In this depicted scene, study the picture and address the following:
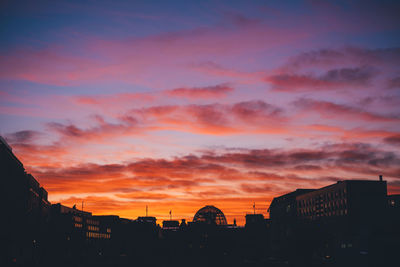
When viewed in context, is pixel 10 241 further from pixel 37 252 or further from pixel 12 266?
pixel 37 252

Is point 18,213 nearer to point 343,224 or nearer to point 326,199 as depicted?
point 343,224

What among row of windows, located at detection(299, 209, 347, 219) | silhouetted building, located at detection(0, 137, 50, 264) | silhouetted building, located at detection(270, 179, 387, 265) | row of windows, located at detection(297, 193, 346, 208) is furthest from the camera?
row of windows, located at detection(297, 193, 346, 208)

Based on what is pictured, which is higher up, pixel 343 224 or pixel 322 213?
pixel 322 213

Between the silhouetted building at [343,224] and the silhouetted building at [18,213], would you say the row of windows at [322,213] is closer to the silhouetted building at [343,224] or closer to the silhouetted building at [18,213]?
the silhouetted building at [343,224]

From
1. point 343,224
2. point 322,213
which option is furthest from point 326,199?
point 343,224

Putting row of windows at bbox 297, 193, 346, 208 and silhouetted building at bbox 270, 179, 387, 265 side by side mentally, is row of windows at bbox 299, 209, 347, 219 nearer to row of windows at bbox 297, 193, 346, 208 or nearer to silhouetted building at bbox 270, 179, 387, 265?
silhouetted building at bbox 270, 179, 387, 265

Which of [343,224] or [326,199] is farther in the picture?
[326,199]

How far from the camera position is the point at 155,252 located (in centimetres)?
18062

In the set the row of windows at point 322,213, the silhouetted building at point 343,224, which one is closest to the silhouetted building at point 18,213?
the silhouetted building at point 343,224

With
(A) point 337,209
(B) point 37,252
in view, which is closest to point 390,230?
(A) point 337,209

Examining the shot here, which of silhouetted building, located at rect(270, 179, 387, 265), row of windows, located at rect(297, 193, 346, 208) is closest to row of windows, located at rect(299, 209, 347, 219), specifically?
silhouetted building, located at rect(270, 179, 387, 265)

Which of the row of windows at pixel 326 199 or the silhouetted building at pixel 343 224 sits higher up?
the row of windows at pixel 326 199

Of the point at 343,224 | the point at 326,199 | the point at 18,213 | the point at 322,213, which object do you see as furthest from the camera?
the point at 322,213

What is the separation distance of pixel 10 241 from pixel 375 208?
364 ft
